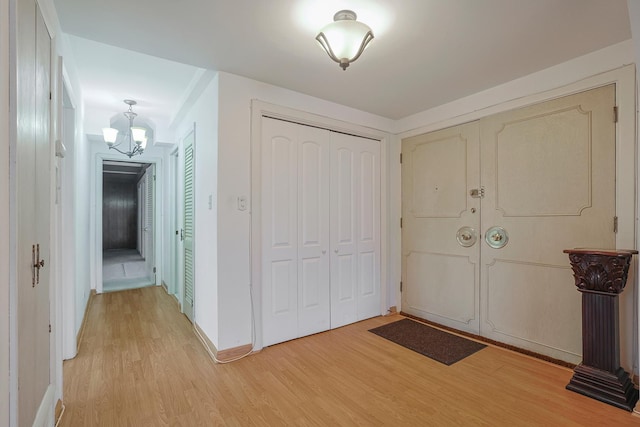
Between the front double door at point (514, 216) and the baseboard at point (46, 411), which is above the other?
the front double door at point (514, 216)

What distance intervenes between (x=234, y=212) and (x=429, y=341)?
2.25 m

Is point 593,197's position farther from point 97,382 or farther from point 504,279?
point 97,382

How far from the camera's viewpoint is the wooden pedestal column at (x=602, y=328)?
196cm

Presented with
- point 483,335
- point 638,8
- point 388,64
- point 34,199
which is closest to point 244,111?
point 388,64

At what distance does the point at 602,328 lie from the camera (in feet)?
6.71

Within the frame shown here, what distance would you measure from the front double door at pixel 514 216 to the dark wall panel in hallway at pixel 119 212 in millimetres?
10313

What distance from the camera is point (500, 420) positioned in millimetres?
1811

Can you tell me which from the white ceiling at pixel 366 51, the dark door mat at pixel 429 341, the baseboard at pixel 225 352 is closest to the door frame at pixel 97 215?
the white ceiling at pixel 366 51

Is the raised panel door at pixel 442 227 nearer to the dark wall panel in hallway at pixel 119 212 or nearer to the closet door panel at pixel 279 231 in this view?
the closet door panel at pixel 279 231

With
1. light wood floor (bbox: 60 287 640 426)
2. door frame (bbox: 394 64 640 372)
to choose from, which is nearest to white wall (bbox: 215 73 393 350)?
light wood floor (bbox: 60 287 640 426)

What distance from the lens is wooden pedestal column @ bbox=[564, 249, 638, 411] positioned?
6.43ft

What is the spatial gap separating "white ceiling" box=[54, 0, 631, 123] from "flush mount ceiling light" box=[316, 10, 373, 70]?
7cm

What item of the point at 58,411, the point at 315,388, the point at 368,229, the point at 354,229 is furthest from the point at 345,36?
the point at 58,411

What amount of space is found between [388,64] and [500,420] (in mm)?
2624
